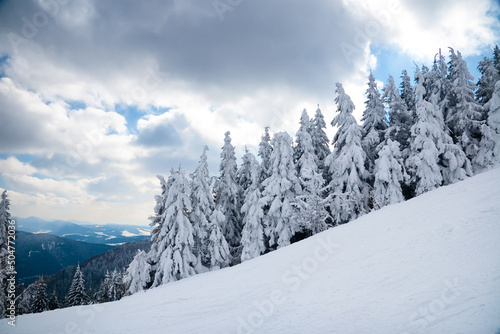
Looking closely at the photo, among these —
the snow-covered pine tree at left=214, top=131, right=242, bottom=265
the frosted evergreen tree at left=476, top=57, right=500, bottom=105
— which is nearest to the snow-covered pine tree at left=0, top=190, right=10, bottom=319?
the snow-covered pine tree at left=214, top=131, right=242, bottom=265

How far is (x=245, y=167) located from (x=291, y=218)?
35.9ft

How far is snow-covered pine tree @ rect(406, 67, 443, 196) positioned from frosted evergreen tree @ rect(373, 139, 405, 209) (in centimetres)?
164

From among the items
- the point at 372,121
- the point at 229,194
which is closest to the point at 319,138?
the point at 372,121

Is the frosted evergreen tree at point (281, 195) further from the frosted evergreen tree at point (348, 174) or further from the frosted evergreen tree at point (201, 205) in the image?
the frosted evergreen tree at point (201, 205)

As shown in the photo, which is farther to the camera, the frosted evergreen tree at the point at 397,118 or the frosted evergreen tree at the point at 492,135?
the frosted evergreen tree at the point at 397,118

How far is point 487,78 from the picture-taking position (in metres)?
25.2

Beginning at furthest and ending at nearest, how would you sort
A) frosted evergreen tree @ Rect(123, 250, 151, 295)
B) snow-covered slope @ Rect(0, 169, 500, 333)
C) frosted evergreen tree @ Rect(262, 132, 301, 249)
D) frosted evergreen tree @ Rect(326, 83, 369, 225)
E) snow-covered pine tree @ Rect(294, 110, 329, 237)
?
frosted evergreen tree @ Rect(262, 132, 301, 249) → frosted evergreen tree @ Rect(326, 83, 369, 225) → frosted evergreen tree @ Rect(123, 250, 151, 295) → snow-covered pine tree @ Rect(294, 110, 329, 237) → snow-covered slope @ Rect(0, 169, 500, 333)

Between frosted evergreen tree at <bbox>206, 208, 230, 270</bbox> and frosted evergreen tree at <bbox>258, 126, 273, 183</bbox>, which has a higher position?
frosted evergreen tree at <bbox>258, 126, 273, 183</bbox>

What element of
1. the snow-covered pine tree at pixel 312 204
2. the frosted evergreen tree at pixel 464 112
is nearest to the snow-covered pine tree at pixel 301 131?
the snow-covered pine tree at pixel 312 204

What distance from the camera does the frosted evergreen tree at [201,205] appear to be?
23.4 m

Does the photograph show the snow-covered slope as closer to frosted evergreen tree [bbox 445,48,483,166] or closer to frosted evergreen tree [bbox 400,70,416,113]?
frosted evergreen tree [bbox 445,48,483,166]

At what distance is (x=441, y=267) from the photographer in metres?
6.62

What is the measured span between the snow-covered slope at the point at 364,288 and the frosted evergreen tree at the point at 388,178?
24.9 ft

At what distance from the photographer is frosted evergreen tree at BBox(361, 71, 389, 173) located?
24.8m
